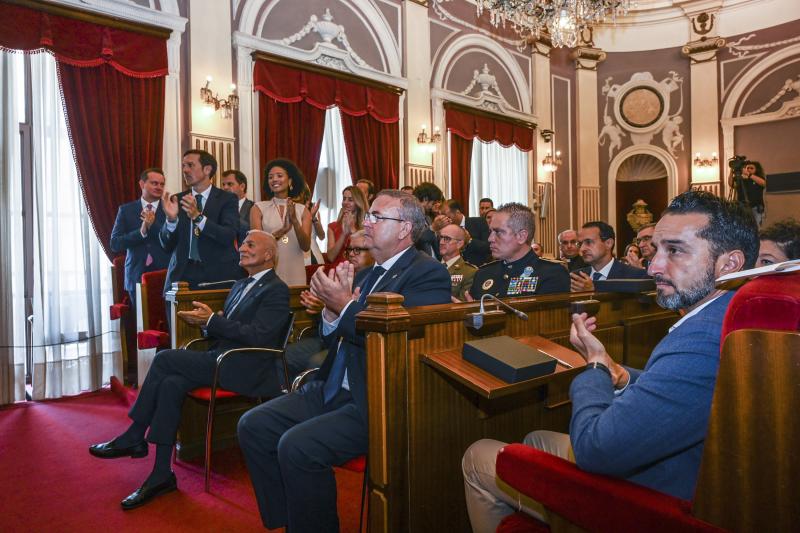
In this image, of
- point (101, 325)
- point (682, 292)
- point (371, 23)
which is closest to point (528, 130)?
point (371, 23)

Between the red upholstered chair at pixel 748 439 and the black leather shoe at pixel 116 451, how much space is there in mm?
2407

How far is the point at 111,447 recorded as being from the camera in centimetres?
279

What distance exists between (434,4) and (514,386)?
7.18 metres

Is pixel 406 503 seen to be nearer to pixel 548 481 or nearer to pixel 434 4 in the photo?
pixel 548 481

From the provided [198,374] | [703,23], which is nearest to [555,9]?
[703,23]

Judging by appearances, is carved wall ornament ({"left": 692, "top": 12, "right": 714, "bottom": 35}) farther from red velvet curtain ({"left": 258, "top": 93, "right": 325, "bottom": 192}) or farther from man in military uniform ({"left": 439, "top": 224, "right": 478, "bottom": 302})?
man in military uniform ({"left": 439, "top": 224, "right": 478, "bottom": 302})

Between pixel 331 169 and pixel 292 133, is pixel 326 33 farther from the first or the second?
pixel 331 169

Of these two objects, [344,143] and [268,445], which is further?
[344,143]

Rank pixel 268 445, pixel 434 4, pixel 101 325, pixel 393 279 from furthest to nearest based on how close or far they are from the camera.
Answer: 1. pixel 434 4
2. pixel 101 325
3. pixel 393 279
4. pixel 268 445

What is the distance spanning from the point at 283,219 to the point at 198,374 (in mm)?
1811

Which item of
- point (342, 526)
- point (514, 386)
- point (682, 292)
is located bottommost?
point (342, 526)

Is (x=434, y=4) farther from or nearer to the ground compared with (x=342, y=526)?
farther from the ground

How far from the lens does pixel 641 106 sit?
1001 centimetres

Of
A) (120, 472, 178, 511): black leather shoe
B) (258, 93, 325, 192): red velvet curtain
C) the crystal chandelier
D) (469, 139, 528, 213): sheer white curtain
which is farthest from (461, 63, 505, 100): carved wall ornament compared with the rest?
(120, 472, 178, 511): black leather shoe
